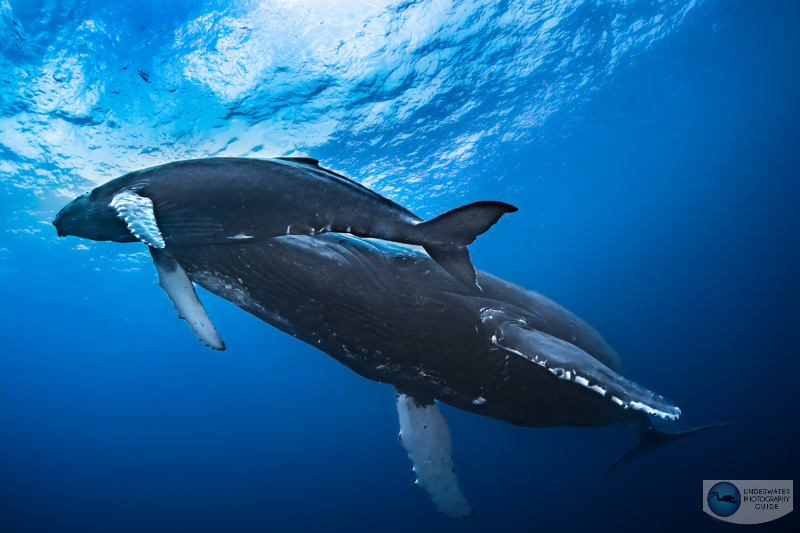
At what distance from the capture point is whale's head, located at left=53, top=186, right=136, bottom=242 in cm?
231

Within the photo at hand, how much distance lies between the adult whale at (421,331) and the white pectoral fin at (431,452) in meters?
0.01

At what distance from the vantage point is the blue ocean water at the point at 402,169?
12906mm

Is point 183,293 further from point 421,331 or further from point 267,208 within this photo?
point 421,331

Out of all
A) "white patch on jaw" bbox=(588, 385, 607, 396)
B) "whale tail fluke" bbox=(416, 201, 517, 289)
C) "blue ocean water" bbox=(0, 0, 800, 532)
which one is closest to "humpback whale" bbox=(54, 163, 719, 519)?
"white patch on jaw" bbox=(588, 385, 607, 396)

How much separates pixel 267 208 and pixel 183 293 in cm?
114

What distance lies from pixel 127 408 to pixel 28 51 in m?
84.9

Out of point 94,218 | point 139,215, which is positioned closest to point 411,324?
point 139,215

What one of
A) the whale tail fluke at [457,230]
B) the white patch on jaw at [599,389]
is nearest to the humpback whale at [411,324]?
the white patch on jaw at [599,389]

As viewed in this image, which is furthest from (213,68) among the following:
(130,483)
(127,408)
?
(127,408)

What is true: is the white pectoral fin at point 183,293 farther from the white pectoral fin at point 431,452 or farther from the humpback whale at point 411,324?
the white pectoral fin at point 431,452

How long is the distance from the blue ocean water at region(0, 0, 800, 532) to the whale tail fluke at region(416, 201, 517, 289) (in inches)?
513

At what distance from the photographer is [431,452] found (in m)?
4.00

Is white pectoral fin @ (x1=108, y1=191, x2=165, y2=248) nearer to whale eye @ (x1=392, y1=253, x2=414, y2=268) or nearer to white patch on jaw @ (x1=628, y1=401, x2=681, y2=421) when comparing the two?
whale eye @ (x1=392, y1=253, x2=414, y2=268)

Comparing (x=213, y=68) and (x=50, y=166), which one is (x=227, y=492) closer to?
(x=50, y=166)
